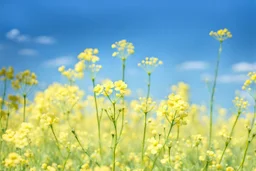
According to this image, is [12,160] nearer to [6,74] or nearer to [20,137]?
[20,137]

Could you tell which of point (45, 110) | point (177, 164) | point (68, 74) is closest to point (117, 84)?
point (177, 164)

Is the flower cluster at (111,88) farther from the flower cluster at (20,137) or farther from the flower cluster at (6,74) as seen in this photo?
the flower cluster at (6,74)

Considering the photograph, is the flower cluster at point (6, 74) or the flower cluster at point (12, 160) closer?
the flower cluster at point (12, 160)

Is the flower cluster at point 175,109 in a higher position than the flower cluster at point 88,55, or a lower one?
lower

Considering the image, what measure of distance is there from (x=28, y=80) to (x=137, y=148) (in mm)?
3170

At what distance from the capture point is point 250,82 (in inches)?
177

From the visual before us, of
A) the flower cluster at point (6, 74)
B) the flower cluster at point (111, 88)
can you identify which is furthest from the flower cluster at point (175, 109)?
the flower cluster at point (6, 74)

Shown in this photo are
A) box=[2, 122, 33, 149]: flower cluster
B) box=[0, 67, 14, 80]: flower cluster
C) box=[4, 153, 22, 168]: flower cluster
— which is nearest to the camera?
box=[4, 153, 22, 168]: flower cluster

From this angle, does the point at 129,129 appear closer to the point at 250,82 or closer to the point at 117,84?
the point at 250,82

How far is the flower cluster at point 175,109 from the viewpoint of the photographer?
334 centimetres

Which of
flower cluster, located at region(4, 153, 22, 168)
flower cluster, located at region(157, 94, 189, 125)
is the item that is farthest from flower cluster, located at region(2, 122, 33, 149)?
flower cluster, located at region(157, 94, 189, 125)

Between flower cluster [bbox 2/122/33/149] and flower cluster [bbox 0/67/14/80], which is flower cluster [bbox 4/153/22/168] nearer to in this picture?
flower cluster [bbox 2/122/33/149]

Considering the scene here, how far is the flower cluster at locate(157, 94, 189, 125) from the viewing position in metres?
3.34

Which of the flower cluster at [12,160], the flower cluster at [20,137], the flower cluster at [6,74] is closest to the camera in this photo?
the flower cluster at [12,160]
